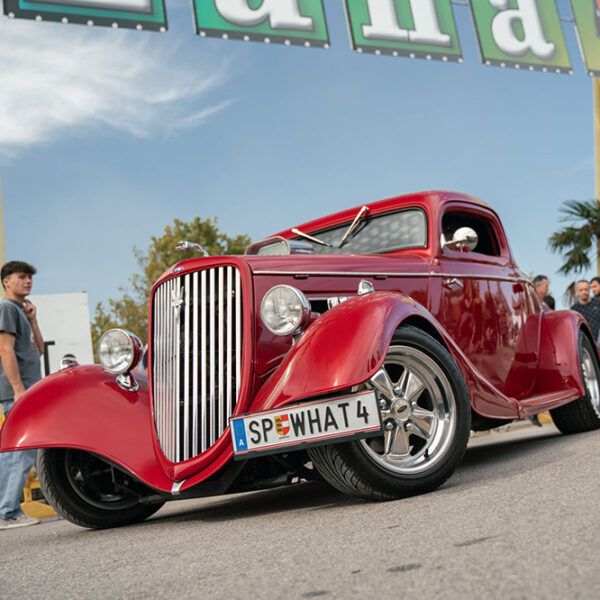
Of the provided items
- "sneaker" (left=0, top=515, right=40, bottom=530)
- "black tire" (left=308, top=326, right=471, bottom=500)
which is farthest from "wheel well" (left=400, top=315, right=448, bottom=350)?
"sneaker" (left=0, top=515, right=40, bottom=530)

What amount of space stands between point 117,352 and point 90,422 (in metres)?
0.42

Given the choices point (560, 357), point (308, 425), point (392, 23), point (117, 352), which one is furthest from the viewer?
point (392, 23)

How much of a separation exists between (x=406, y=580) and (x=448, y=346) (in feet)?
7.04

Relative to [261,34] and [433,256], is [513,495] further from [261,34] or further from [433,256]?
[261,34]

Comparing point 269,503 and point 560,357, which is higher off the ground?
point 560,357

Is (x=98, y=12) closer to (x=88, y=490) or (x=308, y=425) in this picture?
(x=88, y=490)

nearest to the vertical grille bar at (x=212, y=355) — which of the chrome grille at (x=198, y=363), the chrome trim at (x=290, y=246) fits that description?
the chrome grille at (x=198, y=363)

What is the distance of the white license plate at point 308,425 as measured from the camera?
3.04 meters

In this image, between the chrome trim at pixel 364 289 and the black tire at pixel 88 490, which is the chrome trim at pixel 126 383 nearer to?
the black tire at pixel 88 490

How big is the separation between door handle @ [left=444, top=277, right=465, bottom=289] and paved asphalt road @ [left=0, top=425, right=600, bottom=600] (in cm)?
122

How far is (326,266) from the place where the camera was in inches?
157

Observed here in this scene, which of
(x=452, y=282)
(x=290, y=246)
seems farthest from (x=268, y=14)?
(x=290, y=246)

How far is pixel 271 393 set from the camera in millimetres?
3279

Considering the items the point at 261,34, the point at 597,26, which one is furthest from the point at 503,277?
the point at 597,26
